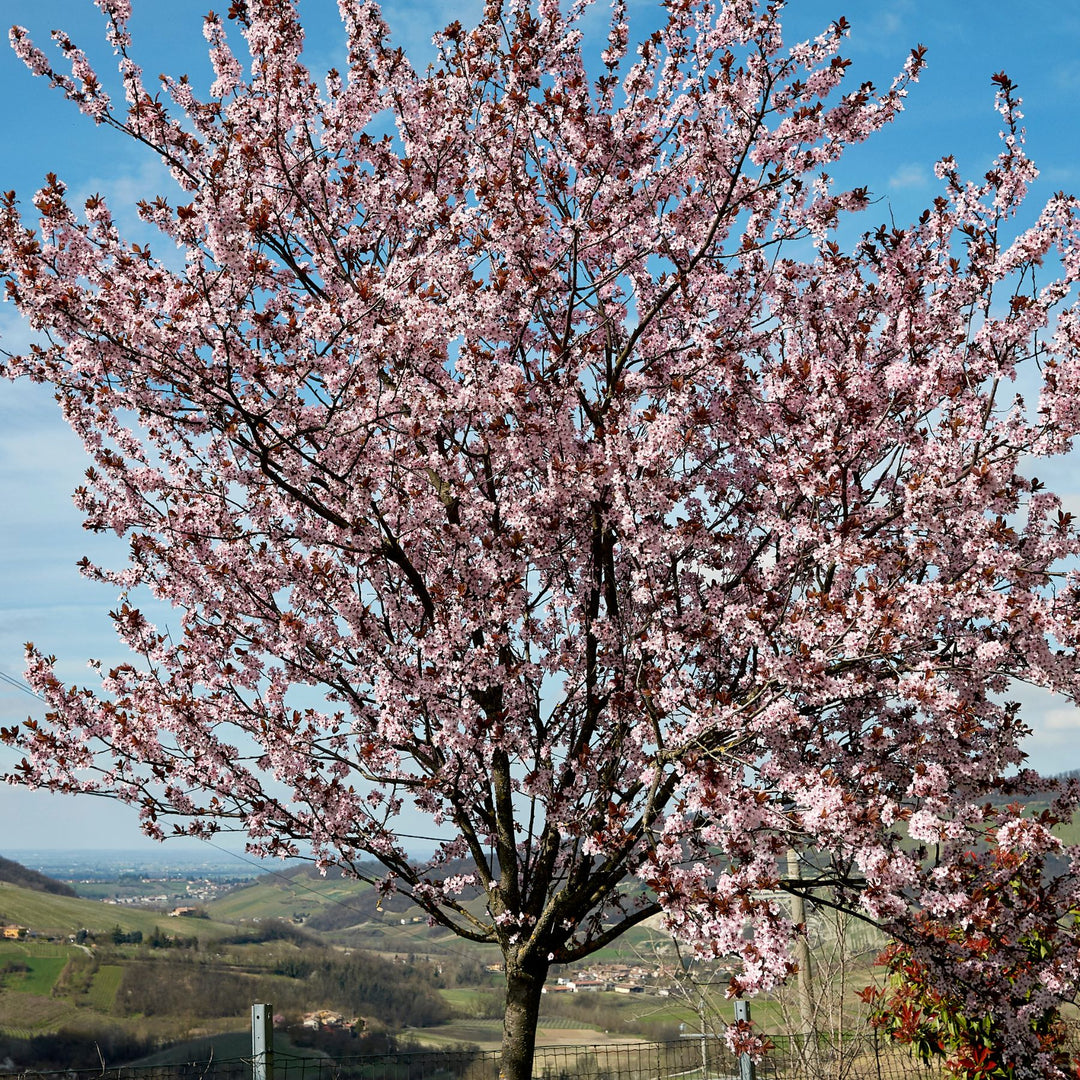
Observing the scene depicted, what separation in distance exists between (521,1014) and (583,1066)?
12.0 ft

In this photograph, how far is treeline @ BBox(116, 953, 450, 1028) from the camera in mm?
24031

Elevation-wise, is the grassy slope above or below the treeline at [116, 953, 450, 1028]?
above

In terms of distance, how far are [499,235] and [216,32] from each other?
3.38m

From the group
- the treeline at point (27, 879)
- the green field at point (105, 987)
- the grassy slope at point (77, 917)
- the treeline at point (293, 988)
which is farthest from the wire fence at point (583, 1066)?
the treeline at point (27, 879)

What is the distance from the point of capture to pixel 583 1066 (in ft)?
30.8

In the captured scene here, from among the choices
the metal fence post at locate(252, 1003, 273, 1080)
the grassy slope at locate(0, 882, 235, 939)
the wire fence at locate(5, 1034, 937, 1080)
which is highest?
the metal fence post at locate(252, 1003, 273, 1080)

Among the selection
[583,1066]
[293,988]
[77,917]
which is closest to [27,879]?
[77,917]

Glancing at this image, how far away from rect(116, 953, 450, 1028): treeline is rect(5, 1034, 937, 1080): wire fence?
52.0ft

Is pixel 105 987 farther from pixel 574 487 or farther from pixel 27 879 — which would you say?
pixel 574 487

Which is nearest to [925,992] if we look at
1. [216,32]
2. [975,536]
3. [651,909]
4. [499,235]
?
[651,909]

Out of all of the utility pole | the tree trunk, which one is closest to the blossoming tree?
the tree trunk

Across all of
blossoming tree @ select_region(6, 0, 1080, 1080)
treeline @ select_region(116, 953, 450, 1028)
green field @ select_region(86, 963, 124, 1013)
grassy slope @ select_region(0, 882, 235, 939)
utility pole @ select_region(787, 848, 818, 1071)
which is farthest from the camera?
grassy slope @ select_region(0, 882, 235, 939)

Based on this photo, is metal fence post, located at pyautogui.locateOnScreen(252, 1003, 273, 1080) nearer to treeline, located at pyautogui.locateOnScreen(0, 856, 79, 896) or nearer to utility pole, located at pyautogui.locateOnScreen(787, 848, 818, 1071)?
utility pole, located at pyautogui.locateOnScreen(787, 848, 818, 1071)

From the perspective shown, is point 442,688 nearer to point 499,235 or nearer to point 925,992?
point 499,235
